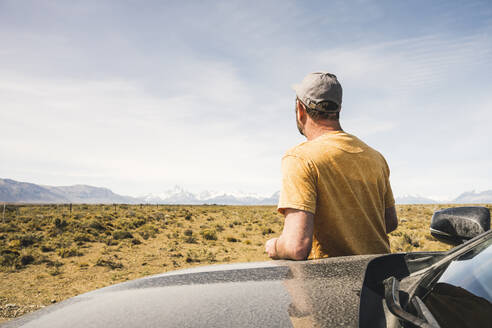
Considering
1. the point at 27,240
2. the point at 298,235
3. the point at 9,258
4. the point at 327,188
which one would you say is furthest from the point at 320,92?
the point at 27,240

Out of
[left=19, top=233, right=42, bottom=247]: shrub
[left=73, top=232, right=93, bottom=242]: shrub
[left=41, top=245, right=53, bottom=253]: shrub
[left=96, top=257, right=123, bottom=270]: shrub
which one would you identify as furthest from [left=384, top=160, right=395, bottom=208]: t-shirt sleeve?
[left=19, top=233, right=42, bottom=247]: shrub

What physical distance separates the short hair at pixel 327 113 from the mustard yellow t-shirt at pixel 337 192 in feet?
0.45

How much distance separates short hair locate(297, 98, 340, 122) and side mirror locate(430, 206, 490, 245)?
968mm

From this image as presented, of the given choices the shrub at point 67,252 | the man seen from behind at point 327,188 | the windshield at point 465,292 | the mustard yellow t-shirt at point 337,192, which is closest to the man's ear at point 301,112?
the man seen from behind at point 327,188

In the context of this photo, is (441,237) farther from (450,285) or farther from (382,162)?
(450,285)

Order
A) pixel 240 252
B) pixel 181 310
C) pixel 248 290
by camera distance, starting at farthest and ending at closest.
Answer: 1. pixel 240 252
2. pixel 248 290
3. pixel 181 310

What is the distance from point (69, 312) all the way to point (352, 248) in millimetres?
1550

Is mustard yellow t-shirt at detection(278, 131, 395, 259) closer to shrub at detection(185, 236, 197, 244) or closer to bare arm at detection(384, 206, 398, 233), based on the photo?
bare arm at detection(384, 206, 398, 233)

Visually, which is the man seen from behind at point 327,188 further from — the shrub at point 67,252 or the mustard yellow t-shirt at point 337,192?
the shrub at point 67,252

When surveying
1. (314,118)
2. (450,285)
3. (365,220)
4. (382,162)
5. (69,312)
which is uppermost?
(314,118)

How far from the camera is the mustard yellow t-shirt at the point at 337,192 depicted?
1.82 m

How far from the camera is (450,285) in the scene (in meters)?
1.16

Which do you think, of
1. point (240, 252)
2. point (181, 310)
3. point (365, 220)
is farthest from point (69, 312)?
point (240, 252)

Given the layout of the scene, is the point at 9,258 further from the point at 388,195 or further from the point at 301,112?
the point at 388,195
